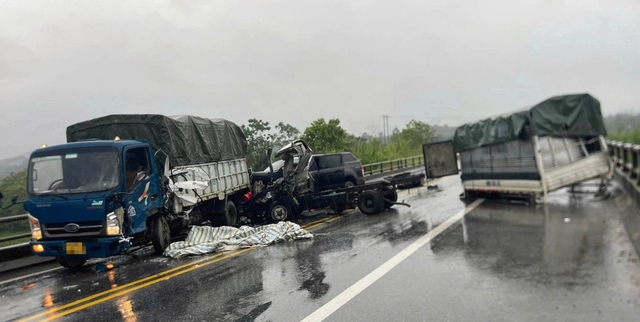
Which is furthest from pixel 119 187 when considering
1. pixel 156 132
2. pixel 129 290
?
pixel 156 132

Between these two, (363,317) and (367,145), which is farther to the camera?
(367,145)

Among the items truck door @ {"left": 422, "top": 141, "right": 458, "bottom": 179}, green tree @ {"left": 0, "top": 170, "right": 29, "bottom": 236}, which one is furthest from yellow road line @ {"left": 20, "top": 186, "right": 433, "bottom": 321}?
truck door @ {"left": 422, "top": 141, "right": 458, "bottom": 179}

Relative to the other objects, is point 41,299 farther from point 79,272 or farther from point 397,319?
point 397,319

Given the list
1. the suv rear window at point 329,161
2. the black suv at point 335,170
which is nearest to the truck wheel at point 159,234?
the black suv at point 335,170

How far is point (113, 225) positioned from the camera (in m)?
8.70

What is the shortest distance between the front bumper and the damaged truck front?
0.02 meters

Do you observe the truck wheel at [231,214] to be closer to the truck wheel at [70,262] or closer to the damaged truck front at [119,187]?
the damaged truck front at [119,187]

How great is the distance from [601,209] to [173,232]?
33.9ft

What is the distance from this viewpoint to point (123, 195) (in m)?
9.05

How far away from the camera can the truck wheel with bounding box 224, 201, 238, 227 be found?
13.8 m

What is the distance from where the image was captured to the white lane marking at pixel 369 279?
5.54 m

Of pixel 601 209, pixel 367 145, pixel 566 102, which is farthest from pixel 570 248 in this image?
pixel 367 145

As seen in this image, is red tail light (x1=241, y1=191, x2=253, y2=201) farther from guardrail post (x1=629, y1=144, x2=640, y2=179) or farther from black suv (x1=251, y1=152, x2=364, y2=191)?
guardrail post (x1=629, y1=144, x2=640, y2=179)

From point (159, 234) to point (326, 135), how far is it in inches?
996
